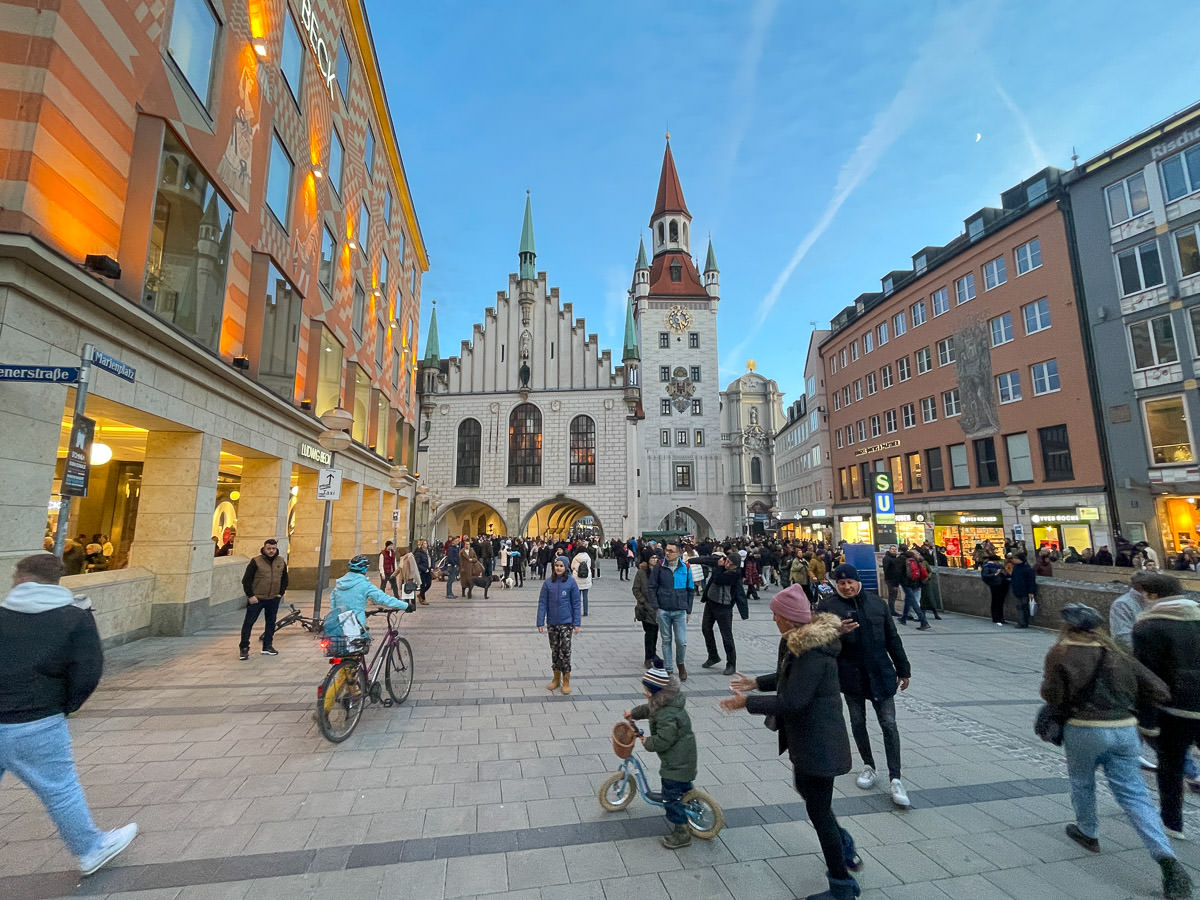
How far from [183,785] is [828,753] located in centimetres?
490

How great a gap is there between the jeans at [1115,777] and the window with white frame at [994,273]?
28.1 meters

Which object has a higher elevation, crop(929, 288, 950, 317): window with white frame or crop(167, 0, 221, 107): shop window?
crop(929, 288, 950, 317): window with white frame

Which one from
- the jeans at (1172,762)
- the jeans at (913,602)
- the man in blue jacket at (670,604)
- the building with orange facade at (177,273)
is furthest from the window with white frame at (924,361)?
the jeans at (1172,762)

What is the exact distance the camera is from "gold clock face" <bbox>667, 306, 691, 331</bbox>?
54.0m

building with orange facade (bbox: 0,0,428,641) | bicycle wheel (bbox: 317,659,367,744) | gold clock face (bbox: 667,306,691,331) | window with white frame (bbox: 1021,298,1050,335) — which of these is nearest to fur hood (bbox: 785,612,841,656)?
bicycle wheel (bbox: 317,659,367,744)

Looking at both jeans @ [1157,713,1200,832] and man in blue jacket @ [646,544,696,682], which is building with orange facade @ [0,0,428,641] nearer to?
man in blue jacket @ [646,544,696,682]

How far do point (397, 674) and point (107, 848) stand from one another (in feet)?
11.3

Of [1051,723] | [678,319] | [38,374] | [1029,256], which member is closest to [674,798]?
[1051,723]

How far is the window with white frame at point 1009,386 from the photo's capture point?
2431 centimetres

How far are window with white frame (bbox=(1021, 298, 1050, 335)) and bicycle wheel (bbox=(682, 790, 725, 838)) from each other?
27680 mm

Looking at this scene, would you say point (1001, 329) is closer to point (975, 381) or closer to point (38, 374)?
point (975, 381)

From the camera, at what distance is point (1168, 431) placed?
19.1 metres

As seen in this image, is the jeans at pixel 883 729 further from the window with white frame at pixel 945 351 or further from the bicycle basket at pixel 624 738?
the window with white frame at pixel 945 351

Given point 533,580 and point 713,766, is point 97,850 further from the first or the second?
point 533,580
